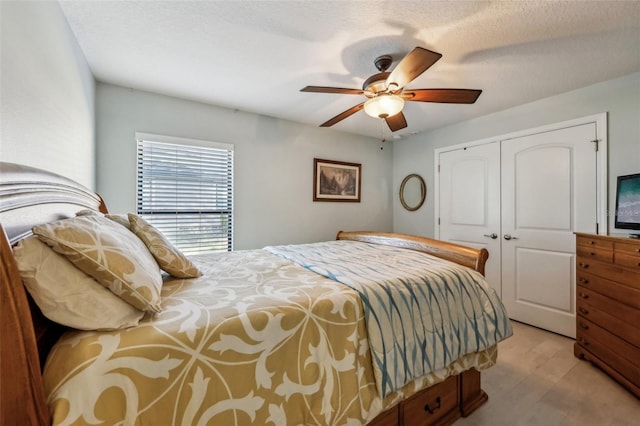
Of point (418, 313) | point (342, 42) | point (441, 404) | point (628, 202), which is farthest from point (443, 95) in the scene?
point (441, 404)

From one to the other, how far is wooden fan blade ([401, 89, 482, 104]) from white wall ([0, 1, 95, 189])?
6.74 feet

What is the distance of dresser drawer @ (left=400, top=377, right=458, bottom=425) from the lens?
137 centimetres

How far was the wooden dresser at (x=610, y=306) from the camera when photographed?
176 centimetres

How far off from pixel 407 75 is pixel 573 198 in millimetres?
2362

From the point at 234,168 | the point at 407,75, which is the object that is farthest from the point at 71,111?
the point at 407,75

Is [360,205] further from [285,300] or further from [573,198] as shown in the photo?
[285,300]

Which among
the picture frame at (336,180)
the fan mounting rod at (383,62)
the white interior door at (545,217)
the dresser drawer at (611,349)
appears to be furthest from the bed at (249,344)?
the picture frame at (336,180)

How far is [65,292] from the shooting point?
2.39 ft

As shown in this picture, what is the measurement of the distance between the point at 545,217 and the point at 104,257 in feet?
12.3

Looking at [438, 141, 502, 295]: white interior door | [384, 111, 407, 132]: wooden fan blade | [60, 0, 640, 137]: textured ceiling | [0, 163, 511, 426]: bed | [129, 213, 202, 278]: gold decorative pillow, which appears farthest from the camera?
[438, 141, 502, 295]: white interior door

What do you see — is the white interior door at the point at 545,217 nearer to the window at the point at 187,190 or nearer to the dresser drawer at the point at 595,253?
the dresser drawer at the point at 595,253

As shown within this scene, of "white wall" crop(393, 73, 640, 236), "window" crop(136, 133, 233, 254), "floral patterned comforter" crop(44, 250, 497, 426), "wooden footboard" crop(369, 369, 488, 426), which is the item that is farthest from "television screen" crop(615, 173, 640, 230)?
"window" crop(136, 133, 233, 254)

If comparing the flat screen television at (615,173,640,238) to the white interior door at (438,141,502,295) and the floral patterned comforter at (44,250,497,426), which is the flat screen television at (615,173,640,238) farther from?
the floral patterned comforter at (44,250,497,426)

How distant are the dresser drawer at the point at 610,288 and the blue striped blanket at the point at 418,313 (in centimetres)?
101
